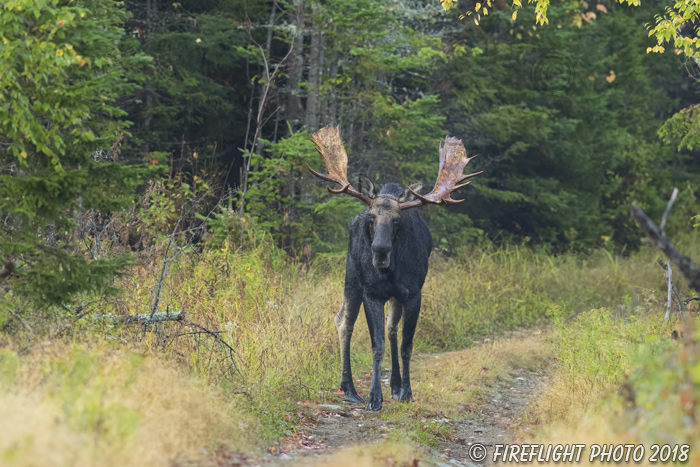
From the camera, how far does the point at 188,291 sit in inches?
396

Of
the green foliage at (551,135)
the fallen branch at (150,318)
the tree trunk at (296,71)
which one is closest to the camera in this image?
the fallen branch at (150,318)

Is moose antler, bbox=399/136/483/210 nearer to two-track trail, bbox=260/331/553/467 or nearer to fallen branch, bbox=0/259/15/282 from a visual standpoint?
two-track trail, bbox=260/331/553/467

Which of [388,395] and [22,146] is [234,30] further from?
[22,146]

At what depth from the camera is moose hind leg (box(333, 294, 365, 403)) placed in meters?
9.41

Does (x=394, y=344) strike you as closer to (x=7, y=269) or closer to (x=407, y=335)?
(x=407, y=335)

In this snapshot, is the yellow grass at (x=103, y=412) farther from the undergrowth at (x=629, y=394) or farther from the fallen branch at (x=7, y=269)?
the undergrowth at (x=629, y=394)

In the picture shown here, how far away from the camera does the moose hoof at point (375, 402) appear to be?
28.7ft

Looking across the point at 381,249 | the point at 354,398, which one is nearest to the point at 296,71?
the point at 381,249

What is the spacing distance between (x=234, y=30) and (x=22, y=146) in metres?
11.2

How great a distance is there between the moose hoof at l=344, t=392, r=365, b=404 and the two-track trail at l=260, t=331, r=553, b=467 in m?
0.14

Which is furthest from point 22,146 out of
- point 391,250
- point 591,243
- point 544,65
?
point 591,243

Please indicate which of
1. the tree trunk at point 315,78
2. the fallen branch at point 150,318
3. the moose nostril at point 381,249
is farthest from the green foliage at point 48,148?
the tree trunk at point 315,78

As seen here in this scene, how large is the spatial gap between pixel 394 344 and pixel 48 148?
4769mm

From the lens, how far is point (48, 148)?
21.6 ft
